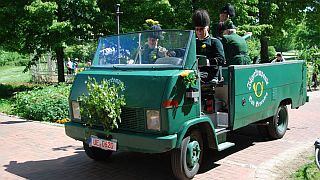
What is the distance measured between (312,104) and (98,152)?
372 inches

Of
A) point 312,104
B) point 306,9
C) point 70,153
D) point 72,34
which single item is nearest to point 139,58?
point 70,153

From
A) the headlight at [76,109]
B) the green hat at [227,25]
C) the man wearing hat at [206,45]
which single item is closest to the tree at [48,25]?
the green hat at [227,25]

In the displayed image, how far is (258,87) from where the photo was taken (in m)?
7.13

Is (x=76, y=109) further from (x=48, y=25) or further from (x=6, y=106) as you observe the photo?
(x=48, y=25)

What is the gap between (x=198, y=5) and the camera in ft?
53.8

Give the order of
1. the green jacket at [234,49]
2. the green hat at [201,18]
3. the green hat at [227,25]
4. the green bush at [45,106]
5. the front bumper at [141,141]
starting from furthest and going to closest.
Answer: the green bush at [45,106] → the green hat at [227,25] → the green jacket at [234,49] → the green hat at [201,18] → the front bumper at [141,141]

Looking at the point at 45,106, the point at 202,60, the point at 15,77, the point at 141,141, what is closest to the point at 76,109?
the point at 141,141

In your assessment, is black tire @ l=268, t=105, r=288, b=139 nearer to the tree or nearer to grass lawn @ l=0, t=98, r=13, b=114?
grass lawn @ l=0, t=98, r=13, b=114

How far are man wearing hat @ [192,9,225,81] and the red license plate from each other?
1789 millimetres

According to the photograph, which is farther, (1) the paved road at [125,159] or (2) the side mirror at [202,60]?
(1) the paved road at [125,159]

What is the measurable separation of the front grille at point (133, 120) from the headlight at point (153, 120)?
0.26ft

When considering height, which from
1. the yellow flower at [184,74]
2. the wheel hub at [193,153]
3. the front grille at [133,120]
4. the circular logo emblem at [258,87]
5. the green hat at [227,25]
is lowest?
the wheel hub at [193,153]

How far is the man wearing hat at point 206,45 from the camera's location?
635cm

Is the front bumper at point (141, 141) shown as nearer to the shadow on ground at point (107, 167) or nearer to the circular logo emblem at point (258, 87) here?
the shadow on ground at point (107, 167)
